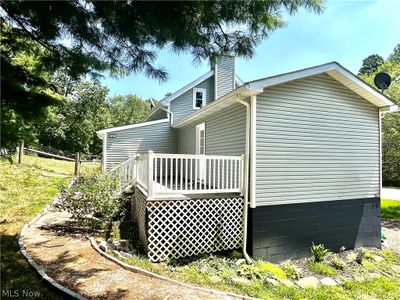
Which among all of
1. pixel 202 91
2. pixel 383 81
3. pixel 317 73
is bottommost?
pixel 317 73

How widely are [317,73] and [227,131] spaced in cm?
267

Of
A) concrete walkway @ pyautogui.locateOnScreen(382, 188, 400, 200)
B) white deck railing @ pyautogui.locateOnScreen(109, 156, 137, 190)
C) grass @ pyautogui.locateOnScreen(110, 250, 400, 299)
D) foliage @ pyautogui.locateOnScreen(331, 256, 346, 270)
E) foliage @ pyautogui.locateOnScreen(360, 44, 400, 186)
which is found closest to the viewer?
grass @ pyautogui.locateOnScreen(110, 250, 400, 299)

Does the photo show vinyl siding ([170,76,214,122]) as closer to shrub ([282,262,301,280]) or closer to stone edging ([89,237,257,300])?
shrub ([282,262,301,280])

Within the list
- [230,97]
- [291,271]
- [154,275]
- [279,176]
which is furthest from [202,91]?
[154,275]

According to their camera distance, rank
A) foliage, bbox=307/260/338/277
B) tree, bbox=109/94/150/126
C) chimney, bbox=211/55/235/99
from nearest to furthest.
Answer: foliage, bbox=307/260/338/277 < chimney, bbox=211/55/235/99 < tree, bbox=109/94/150/126

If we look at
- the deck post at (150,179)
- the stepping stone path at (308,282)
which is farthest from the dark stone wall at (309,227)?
the deck post at (150,179)

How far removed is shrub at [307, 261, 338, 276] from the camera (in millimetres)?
5965

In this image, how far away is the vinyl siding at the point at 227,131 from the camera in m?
6.79

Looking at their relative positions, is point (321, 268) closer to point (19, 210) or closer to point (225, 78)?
point (19, 210)

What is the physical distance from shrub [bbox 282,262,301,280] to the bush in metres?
4.08

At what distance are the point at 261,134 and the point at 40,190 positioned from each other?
26.6 feet

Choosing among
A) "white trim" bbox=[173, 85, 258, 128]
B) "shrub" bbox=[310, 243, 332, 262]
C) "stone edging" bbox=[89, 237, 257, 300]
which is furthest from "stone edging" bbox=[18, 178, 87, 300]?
"shrub" bbox=[310, 243, 332, 262]

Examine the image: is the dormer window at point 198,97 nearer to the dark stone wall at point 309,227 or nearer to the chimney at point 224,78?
the chimney at point 224,78

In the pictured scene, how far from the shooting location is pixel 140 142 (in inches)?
517
